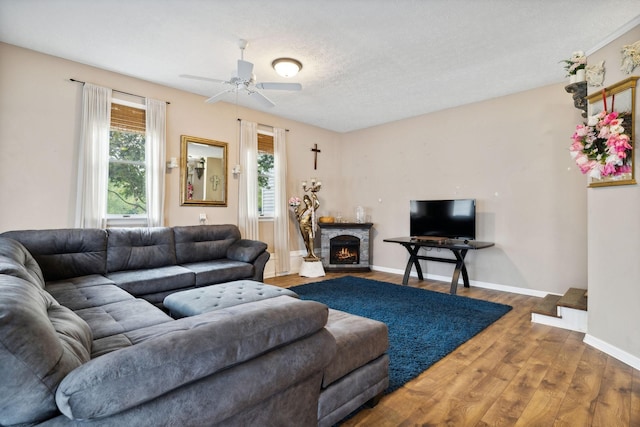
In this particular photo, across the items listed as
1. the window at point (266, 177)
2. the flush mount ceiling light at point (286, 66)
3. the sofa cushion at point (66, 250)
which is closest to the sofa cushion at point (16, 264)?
the sofa cushion at point (66, 250)

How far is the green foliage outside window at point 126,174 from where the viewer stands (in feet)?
12.9

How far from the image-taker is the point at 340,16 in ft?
8.91

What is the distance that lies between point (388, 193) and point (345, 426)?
475 cm

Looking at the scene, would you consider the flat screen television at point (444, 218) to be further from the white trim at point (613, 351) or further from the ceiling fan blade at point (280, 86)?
the ceiling fan blade at point (280, 86)

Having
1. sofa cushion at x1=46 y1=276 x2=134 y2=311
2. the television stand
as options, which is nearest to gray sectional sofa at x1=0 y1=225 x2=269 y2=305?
sofa cushion at x1=46 y1=276 x2=134 y2=311

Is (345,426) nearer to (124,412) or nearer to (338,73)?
(124,412)

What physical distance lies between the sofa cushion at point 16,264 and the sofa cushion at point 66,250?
1.97 ft

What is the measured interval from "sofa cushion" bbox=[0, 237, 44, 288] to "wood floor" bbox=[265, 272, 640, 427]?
1.98 m

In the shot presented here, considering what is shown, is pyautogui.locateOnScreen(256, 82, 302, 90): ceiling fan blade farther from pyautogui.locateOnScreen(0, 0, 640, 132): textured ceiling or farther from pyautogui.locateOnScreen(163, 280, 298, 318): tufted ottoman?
pyautogui.locateOnScreen(163, 280, 298, 318): tufted ottoman

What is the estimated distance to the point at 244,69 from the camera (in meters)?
2.97

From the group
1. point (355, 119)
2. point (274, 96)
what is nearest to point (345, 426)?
point (274, 96)

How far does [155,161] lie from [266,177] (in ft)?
6.20

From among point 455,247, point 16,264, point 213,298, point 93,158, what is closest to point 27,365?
point 16,264

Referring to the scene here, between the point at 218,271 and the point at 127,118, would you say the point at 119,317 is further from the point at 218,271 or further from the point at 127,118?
the point at 127,118
